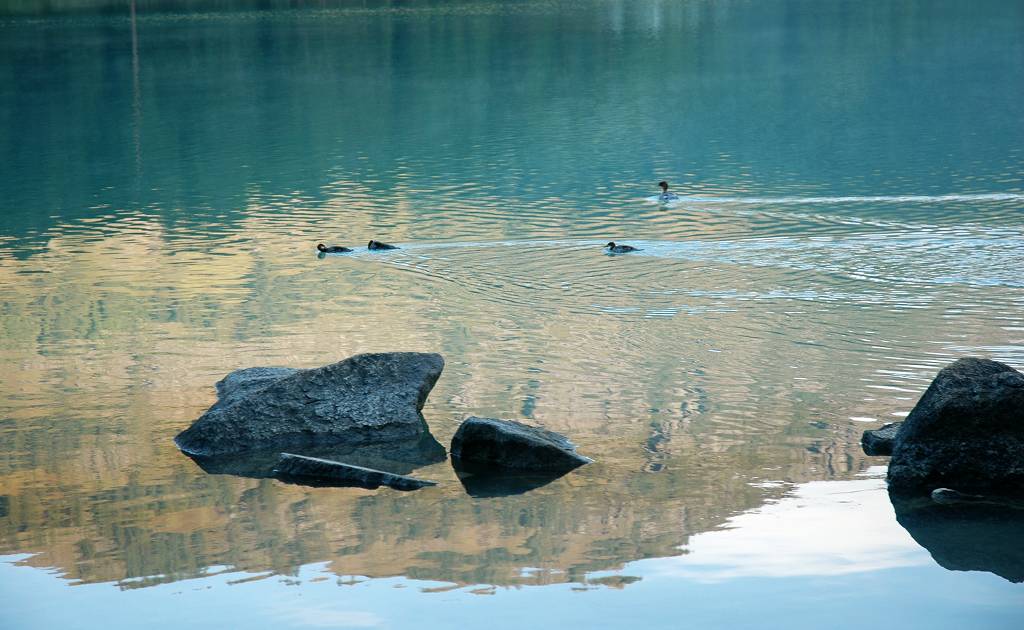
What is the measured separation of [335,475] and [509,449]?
1.69 m

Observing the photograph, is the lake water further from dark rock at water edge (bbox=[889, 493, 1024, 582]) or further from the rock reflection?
the rock reflection

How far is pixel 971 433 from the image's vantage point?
39.9 feet

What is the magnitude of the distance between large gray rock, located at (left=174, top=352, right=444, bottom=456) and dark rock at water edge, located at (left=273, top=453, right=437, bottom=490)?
0.89m

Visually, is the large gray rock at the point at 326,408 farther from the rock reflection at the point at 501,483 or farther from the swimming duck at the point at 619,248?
the swimming duck at the point at 619,248

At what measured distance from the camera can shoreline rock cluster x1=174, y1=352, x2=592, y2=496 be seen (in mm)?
13133

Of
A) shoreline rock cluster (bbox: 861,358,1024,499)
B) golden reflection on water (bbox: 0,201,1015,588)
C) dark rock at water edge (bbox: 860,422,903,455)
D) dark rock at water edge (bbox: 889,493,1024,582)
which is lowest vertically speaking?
golden reflection on water (bbox: 0,201,1015,588)

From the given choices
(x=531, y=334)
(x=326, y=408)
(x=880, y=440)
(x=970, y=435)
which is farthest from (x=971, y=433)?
(x=531, y=334)

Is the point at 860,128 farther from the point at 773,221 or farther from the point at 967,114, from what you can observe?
the point at 773,221

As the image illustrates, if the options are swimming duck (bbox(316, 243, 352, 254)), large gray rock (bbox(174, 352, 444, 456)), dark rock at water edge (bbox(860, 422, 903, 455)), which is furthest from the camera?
swimming duck (bbox(316, 243, 352, 254))

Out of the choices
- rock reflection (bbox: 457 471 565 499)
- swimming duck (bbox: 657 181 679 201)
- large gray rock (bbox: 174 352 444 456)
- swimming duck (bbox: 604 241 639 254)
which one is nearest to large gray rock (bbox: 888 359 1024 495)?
rock reflection (bbox: 457 471 565 499)

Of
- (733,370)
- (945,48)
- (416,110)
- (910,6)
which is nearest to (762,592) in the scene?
(733,370)

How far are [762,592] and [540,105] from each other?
143 feet

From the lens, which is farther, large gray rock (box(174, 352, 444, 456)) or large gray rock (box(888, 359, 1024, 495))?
large gray rock (box(174, 352, 444, 456))

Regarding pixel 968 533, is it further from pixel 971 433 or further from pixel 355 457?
pixel 355 457
